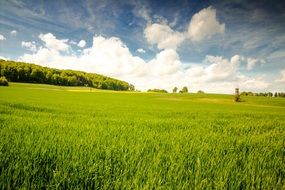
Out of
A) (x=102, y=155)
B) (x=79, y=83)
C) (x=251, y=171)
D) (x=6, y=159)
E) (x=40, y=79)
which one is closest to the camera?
(x=6, y=159)

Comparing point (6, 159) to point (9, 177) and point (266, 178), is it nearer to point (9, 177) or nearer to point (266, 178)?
point (9, 177)

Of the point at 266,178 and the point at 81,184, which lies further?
the point at 266,178

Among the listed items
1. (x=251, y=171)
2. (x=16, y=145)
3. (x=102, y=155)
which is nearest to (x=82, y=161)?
(x=102, y=155)

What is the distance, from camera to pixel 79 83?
568 ft

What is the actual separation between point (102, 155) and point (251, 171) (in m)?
2.59

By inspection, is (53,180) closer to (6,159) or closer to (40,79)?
(6,159)

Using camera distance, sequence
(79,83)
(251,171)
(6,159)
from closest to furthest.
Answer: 1. (6,159)
2. (251,171)
3. (79,83)

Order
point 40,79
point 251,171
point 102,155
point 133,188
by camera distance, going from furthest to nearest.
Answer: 1. point 40,79
2. point 102,155
3. point 251,171
4. point 133,188

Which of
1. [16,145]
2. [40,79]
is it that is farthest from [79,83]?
[16,145]

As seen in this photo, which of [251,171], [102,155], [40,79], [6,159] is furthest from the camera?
[40,79]

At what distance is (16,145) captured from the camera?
13.4 feet

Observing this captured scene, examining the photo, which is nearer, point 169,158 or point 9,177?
point 9,177

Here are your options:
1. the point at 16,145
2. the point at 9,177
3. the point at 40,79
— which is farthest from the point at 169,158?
the point at 40,79

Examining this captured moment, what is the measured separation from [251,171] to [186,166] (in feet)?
3.51
